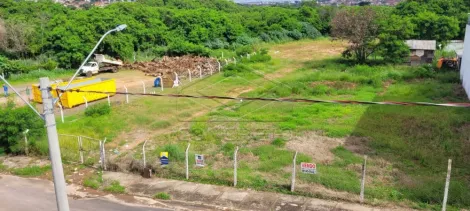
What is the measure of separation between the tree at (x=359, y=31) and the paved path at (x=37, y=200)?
91.0ft

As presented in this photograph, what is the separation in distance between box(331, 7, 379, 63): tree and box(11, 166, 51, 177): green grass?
89.8 ft

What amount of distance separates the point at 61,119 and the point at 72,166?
6.19 meters

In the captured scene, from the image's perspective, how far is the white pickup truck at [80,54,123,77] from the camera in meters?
34.7

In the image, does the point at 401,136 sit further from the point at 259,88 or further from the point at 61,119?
the point at 61,119

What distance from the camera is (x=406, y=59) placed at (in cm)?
3650

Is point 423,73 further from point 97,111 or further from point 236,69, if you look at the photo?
point 97,111

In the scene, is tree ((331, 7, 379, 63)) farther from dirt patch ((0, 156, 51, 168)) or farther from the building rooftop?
dirt patch ((0, 156, 51, 168))

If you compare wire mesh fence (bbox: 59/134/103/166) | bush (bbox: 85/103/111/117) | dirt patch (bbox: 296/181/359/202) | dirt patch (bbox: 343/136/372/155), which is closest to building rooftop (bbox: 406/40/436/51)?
dirt patch (bbox: 343/136/372/155)

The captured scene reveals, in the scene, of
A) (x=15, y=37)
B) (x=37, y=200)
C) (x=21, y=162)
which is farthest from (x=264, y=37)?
(x=37, y=200)

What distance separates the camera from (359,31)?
35594 millimetres

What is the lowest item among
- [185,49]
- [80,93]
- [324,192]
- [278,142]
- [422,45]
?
[324,192]

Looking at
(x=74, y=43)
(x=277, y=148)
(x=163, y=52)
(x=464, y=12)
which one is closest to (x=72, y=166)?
(x=277, y=148)

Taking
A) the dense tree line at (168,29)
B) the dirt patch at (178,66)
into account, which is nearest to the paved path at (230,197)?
the dirt patch at (178,66)

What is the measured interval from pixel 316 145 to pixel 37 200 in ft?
33.9
